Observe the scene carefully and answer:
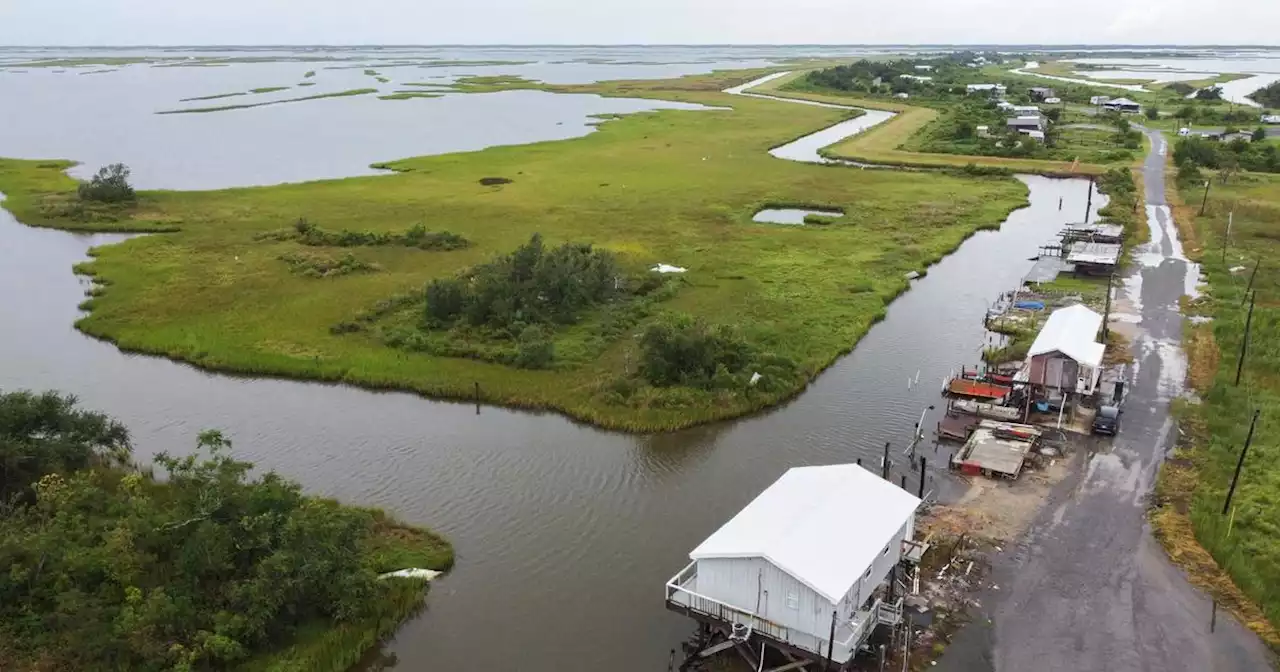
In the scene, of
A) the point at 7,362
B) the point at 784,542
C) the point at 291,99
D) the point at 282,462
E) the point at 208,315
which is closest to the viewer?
the point at 784,542

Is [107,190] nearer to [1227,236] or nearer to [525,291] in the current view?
[525,291]

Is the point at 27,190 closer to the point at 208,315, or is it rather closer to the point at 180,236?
the point at 180,236

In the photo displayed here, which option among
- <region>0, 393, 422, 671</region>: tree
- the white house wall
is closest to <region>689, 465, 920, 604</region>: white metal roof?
the white house wall

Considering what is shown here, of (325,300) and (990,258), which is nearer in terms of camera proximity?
(325,300)

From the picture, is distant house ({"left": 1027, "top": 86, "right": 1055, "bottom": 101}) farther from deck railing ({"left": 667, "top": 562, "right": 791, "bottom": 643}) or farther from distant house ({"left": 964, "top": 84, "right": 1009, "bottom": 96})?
deck railing ({"left": 667, "top": 562, "right": 791, "bottom": 643})

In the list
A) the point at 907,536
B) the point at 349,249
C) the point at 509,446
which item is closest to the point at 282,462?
the point at 509,446

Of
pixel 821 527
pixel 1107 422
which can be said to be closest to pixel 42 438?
pixel 821 527

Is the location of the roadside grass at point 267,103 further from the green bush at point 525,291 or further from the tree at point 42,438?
the tree at point 42,438
